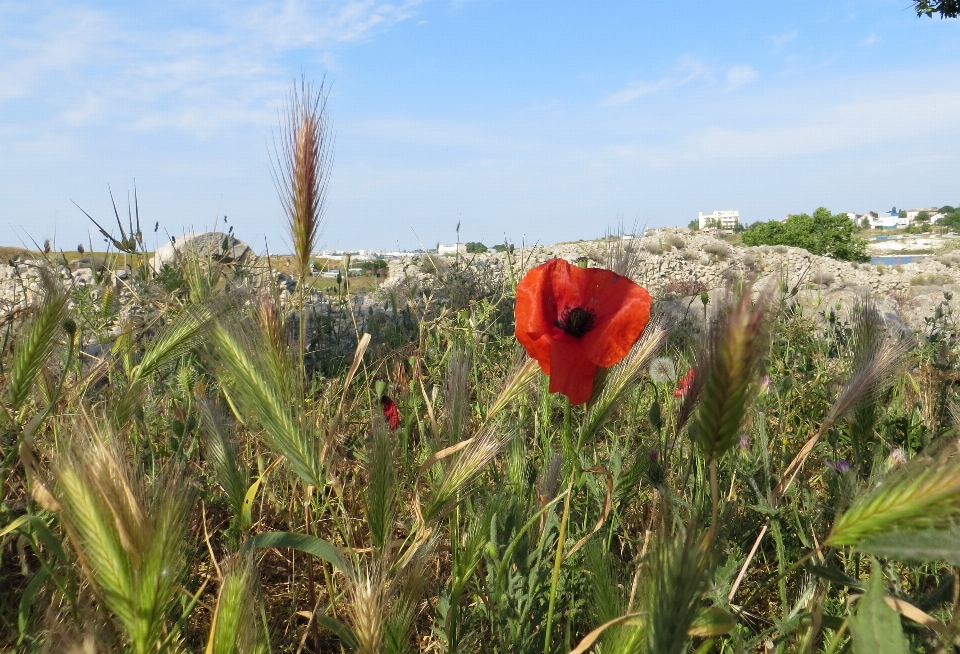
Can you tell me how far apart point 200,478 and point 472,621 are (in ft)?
3.11

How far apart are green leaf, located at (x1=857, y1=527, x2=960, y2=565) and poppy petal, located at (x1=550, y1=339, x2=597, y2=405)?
0.48 meters

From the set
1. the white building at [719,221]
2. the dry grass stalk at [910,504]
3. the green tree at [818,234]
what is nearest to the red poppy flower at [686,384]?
the dry grass stalk at [910,504]

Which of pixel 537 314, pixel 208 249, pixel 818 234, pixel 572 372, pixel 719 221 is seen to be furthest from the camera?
pixel 818 234

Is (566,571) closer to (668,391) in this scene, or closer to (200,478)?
(668,391)

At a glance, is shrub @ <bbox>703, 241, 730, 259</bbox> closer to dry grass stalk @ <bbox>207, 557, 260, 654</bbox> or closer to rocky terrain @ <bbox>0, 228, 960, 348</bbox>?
rocky terrain @ <bbox>0, 228, 960, 348</bbox>

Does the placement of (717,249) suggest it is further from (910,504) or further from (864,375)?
(910,504)

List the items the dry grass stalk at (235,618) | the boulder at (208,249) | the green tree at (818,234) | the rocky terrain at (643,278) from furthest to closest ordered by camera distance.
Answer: the green tree at (818,234) → the rocky terrain at (643,278) → the boulder at (208,249) → the dry grass stalk at (235,618)

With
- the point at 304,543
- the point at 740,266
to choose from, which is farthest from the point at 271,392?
the point at 740,266

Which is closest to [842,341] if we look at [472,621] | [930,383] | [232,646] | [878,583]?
[930,383]

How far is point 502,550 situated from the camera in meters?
1.24

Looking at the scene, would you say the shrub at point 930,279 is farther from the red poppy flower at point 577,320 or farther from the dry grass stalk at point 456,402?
the dry grass stalk at point 456,402

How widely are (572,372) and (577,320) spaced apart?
0.61ft

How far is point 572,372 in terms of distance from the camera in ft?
3.83

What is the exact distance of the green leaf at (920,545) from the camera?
70 cm
